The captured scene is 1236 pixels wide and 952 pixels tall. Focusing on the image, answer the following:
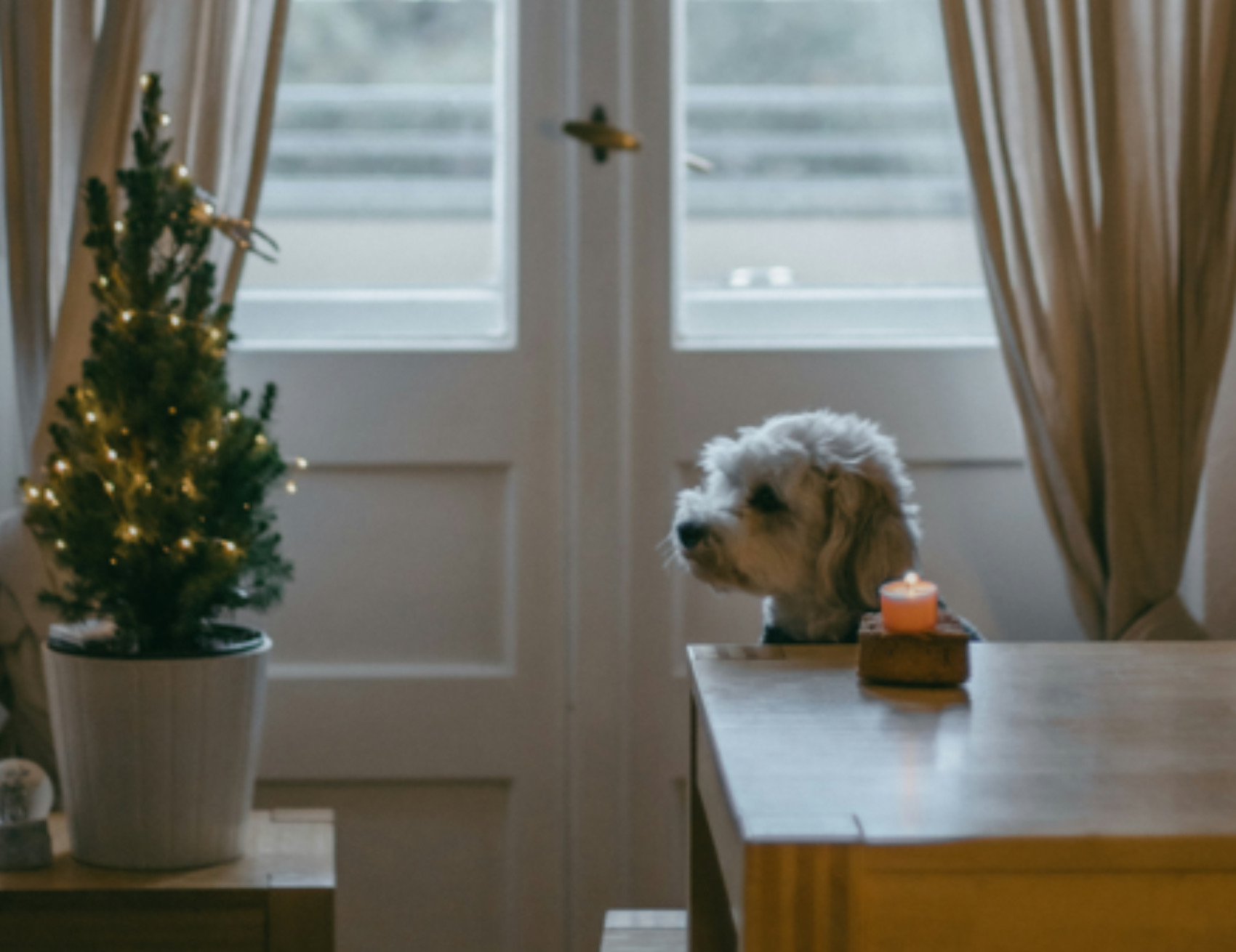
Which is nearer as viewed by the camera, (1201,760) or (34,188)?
(1201,760)

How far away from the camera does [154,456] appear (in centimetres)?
156

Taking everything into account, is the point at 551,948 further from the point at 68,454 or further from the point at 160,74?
the point at 160,74

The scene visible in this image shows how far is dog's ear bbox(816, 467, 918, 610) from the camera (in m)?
1.55

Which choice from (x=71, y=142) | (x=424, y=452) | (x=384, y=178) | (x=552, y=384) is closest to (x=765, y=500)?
(x=552, y=384)

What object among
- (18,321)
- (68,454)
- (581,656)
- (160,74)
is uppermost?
(160,74)

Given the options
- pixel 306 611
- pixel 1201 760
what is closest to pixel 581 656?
pixel 306 611

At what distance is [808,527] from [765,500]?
0.07 metres

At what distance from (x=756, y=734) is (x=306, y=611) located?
134cm

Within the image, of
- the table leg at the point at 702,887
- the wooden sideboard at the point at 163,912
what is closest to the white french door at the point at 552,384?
the wooden sideboard at the point at 163,912

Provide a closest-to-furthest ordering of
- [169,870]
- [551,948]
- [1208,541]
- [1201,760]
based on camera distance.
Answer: [1201,760], [169,870], [1208,541], [551,948]

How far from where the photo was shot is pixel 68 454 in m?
1.56

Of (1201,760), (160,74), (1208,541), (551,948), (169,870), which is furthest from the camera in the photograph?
(551,948)

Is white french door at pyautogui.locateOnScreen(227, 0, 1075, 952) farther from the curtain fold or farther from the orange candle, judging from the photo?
the orange candle

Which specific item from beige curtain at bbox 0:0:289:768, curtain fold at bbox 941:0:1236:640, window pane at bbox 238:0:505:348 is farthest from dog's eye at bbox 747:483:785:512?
beige curtain at bbox 0:0:289:768
